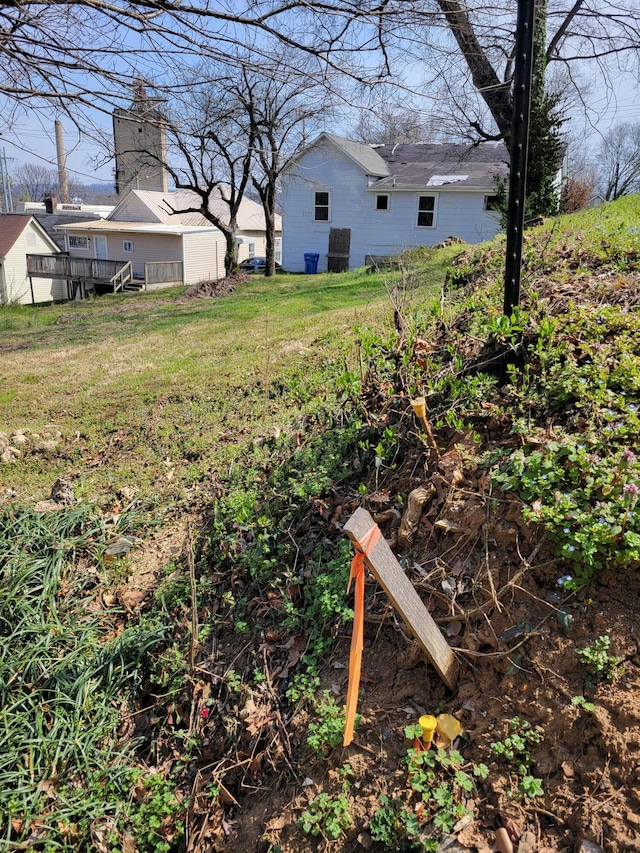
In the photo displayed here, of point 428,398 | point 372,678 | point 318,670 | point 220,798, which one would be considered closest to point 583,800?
point 372,678

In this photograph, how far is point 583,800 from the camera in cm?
210

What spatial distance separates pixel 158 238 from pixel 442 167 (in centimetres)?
1561

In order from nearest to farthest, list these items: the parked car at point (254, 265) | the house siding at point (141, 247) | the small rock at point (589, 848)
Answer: the small rock at point (589, 848), the parked car at point (254, 265), the house siding at point (141, 247)

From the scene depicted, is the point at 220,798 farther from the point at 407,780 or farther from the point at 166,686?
the point at 407,780

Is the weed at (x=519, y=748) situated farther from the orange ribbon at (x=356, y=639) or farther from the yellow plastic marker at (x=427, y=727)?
the orange ribbon at (x=356, y=639)

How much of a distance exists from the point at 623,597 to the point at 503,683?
23.4 inches

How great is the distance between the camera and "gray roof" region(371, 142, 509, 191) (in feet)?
78.4

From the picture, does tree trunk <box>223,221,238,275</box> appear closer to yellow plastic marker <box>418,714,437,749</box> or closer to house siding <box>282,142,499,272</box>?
house siding <box>282,142,499,272</box>

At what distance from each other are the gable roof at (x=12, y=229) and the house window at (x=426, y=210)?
25537 millimetres

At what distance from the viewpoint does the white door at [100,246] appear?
116 feet

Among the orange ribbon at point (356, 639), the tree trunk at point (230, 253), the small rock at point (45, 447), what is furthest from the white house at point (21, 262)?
the orange ribbon at point (356, 639)

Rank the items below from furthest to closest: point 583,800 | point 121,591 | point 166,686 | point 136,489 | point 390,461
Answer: point 136,489 < point 121,591 < point 390,461 < point 166,686 < point 583,800

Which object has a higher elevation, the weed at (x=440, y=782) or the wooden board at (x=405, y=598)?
the wooden board at (x=405, y=598)

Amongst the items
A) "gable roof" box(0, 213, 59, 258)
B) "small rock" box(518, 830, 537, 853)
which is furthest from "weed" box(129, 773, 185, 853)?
"gable roof" box(0, 213, 59, 258)
